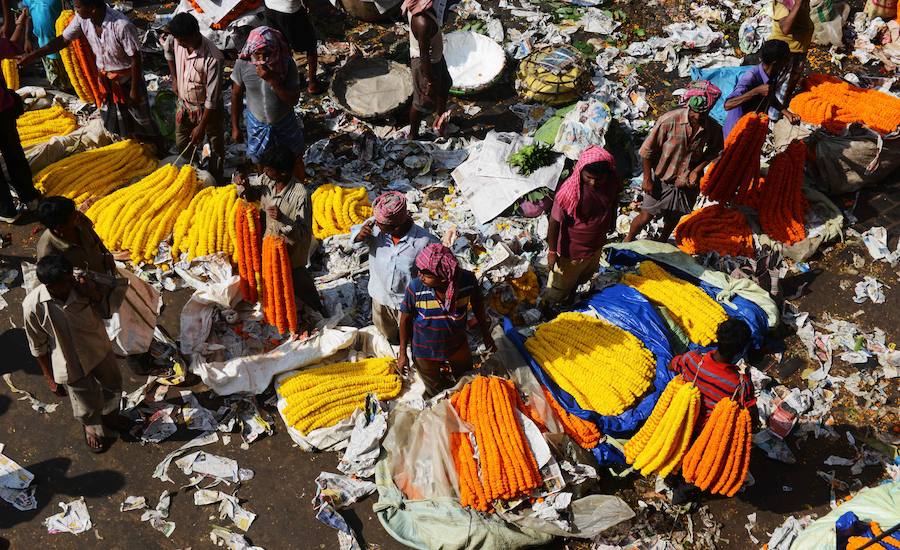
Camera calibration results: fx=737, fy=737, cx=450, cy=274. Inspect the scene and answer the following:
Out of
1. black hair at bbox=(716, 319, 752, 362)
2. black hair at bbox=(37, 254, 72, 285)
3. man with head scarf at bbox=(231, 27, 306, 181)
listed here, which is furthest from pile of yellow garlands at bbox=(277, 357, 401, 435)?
black hair at bbox=(716, 319, 752, 362)

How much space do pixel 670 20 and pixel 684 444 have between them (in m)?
7.06

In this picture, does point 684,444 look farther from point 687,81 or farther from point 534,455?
point 687,81

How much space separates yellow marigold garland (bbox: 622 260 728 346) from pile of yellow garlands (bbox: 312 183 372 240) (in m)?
2.72

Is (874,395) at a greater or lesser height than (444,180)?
lesser

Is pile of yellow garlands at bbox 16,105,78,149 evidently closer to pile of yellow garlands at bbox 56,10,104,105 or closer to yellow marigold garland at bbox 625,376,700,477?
pile of yellow garlands at bbox 56,10,104,105

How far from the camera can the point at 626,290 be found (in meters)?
6.46

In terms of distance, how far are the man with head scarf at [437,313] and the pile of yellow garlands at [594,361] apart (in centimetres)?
62

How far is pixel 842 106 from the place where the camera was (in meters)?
8.00

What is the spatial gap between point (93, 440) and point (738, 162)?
19.7 feet

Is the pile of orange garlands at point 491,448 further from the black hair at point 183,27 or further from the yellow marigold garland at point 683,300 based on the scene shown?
the black hair at point 183,27

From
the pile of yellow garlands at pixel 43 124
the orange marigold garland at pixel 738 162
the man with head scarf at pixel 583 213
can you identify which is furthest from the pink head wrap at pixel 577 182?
the pile of yellow garlands at pixel 43 124

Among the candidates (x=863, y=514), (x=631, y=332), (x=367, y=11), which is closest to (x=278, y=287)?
(x=631, y=332)

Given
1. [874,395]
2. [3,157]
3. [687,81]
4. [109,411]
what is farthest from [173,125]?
[874,395]

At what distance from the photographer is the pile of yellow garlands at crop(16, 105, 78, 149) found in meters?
8.06
